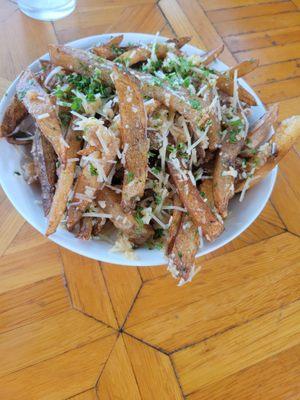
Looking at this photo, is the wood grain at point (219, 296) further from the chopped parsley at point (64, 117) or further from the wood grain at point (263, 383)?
the chopped parsley at point (64, 117)

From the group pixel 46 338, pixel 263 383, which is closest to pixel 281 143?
pixel 263 383

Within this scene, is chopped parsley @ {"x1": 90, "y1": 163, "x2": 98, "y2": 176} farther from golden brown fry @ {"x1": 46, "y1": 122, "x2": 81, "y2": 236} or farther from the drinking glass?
the drinking glass

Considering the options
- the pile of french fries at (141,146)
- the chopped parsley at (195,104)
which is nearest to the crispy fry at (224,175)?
the pile of french fries at (141,146)

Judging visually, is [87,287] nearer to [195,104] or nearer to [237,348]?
[237,348]

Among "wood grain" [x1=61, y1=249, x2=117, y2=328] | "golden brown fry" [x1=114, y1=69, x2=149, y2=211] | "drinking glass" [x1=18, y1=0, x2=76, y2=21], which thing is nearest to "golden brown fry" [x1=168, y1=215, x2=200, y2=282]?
"golden brown fry" [x1=114, y1=69, x2=149, y2=211]

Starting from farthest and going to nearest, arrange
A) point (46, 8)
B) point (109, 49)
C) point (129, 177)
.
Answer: point (46, 8), point (109, 49), point (129, 177)

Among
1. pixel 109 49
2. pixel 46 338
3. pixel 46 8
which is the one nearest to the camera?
pixel 46 338

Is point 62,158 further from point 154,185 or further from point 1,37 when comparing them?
point 1,37
